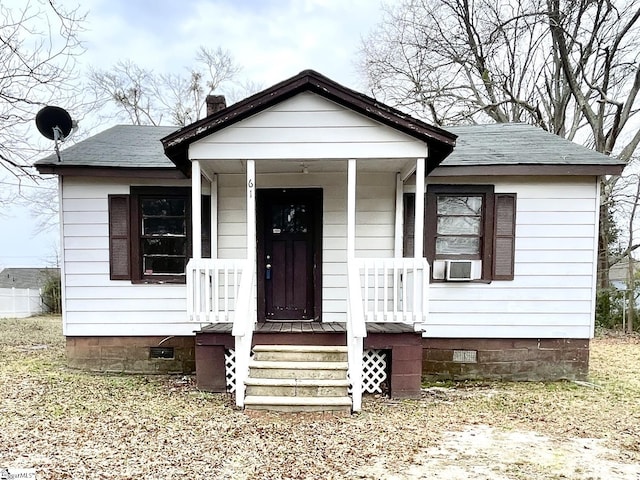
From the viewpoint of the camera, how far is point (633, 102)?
36.6ft

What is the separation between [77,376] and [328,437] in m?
3.80

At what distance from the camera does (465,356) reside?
18.5 ft

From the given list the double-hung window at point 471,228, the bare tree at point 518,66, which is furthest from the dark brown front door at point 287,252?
the bare tree at point 518,66

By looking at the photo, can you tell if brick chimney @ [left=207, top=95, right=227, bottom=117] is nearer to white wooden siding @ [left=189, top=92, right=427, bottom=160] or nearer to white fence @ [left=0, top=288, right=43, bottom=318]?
white wooden siding @ [left=189, top=92, right=427, bottom=160]

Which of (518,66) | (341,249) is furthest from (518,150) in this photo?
(518,66)

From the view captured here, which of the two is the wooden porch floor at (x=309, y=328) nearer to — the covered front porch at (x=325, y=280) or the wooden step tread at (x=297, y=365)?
the covered front porch at (x=325, y=280)

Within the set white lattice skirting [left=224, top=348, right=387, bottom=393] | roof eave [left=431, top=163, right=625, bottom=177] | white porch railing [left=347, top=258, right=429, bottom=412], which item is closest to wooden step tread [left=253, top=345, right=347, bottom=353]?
white porch railing [left=347, top=258, right=429, bottom=412]

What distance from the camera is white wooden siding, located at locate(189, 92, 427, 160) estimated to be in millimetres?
4711

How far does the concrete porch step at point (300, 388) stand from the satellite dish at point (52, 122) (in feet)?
14.5

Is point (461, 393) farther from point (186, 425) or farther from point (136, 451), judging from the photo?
point (136, 451)

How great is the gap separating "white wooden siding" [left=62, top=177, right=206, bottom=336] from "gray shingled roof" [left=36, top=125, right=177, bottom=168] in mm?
272

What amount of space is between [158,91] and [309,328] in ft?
55.0

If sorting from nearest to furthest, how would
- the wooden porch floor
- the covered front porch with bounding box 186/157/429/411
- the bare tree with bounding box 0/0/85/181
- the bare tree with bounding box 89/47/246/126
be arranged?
the covered front porch with bounding box 186/157/429/411 < the wooden porch floor < the bare tree with bounding box 0/0/85/181 < the bare tree with bounding box 89/47/246/126

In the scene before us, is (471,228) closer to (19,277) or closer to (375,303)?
(375,303)
